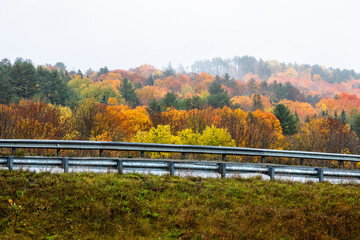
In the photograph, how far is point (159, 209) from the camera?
8.45 meters

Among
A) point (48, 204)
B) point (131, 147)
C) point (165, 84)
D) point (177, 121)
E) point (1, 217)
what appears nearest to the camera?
point (1, 217)

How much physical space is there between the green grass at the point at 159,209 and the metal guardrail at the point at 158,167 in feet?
1.96

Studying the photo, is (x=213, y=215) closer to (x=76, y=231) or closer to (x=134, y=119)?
(x=76, y=231)

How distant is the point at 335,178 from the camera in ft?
40.2

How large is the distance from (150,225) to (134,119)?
2402 inches

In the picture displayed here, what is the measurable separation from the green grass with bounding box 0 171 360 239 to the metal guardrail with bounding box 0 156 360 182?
0.60 meters

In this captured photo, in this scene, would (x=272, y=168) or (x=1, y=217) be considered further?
(x=272, y=168)

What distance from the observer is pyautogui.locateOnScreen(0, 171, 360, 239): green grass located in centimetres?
753

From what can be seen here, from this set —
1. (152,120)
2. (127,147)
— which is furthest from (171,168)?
(152,120)

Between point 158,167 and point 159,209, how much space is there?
7.51 ft

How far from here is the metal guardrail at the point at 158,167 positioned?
9.84 metres

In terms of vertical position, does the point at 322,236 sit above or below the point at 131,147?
below

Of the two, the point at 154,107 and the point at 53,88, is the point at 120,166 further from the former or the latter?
the point at 53,88

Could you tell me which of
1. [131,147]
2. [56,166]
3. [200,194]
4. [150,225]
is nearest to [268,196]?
[200,194]
